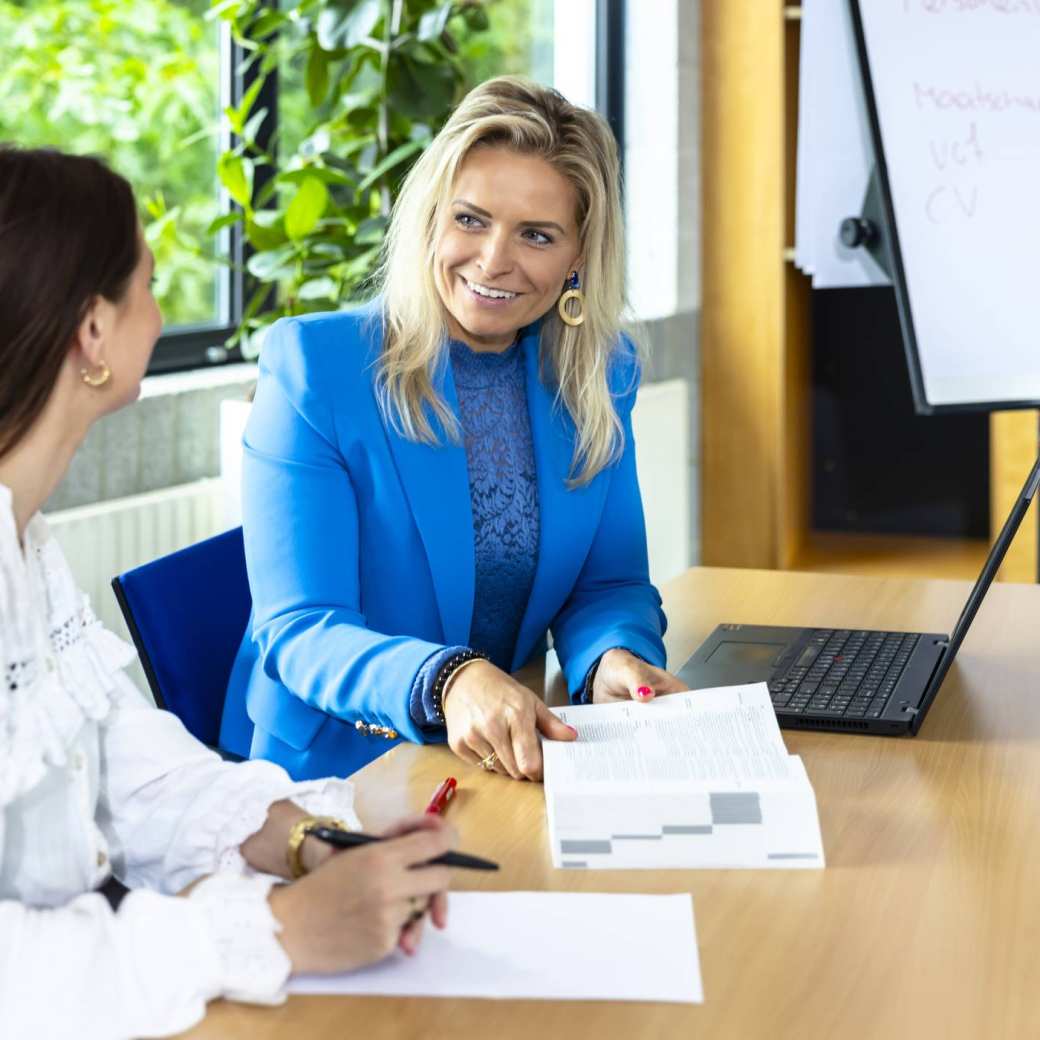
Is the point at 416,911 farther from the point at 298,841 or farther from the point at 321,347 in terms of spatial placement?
the point at 321,347

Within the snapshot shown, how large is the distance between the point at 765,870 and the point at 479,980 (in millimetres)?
293

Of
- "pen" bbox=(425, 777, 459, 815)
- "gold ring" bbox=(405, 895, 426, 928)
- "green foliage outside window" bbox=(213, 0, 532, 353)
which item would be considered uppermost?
"green foliage outside window" bbox=(213, 0, 532, 353)

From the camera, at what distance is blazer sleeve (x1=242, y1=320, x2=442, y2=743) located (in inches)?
61.4

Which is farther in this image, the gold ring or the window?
the window

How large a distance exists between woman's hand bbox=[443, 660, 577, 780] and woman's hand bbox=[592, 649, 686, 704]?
143 millimetres

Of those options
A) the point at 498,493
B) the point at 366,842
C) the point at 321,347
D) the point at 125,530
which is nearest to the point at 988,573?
the point at 498,493

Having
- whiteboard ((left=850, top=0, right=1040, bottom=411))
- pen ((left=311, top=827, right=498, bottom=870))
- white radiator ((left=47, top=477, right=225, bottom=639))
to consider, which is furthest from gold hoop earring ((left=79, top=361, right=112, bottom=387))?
whiteboard ((left=850, top=0, right=1040, bottom=411))

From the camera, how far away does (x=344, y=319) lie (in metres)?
1.84

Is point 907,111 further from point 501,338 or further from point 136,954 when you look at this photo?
point 136,954

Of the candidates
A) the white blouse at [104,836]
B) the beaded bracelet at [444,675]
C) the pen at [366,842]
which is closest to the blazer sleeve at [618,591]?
the beaded bracelet at [444,675]

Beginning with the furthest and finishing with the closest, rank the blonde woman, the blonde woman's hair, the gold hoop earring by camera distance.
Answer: the blonde woman's hair, the blonde woman, the gold hoop earring

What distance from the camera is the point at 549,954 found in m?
1.05

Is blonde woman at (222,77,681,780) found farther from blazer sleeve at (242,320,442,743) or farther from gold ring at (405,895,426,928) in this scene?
gold ring at (405,895,426,928)

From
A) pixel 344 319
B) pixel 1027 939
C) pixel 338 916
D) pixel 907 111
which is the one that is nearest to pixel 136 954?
pixel 338 916
